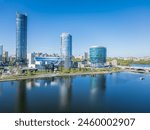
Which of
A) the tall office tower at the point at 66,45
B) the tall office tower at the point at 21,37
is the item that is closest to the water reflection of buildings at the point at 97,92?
the tall office tower at the point at 66,45

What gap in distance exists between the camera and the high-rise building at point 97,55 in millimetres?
7871

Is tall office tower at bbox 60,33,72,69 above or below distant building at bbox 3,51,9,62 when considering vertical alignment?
above

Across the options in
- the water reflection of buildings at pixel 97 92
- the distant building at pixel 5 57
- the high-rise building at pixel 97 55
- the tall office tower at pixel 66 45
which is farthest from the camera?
the distant building at pixel 5 57

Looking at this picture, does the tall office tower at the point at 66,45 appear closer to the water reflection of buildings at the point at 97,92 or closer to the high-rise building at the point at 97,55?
the high-rise building at the point at 97,55

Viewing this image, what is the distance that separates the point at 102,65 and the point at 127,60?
9.20 ft

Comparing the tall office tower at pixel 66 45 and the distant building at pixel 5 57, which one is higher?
the tall office tower at pixel 66 45

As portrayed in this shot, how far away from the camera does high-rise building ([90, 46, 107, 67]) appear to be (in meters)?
7.87

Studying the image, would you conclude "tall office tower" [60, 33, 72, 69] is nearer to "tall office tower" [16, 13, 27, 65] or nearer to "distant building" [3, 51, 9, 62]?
"distant building" [3, 51, 9, 62]

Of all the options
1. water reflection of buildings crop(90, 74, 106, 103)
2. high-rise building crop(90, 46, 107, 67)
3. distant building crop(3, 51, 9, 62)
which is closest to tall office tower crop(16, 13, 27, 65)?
distant building crop(3, 51, 9, 62)

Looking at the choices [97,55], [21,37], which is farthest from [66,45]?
[21,37]

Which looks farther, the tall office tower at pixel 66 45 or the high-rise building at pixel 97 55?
the high-rise building at pixel 97 55

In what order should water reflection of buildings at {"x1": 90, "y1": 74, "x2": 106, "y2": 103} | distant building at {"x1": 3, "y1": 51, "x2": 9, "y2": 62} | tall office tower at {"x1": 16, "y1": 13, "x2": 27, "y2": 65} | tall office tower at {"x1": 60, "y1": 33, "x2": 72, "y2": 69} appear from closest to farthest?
water reflection of buildings at {"x1": 90, "y1": 74, "x2": 106, "y2": 103} → tall office tower at {"x1": 60, "y1": 33, "x2": 72, "y2": 69} → distant building at {"x1": 3, "y1": 51, "x2": 9, "y2": 62} → tall office tower at {"x1": 16, "y1": 13, "x2": 27, "y2": 65}

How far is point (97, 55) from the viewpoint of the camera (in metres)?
8.09

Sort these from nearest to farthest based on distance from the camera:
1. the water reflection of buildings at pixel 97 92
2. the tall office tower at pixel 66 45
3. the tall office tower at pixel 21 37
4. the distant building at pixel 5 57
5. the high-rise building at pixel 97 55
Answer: the water reflection of buildings at pixel 97 92
the tall office tower at pixel 66 45
the high-rise building at pixel 97 55
the distant building at pixel 5 57
the tall office tower at pixel 21 37
